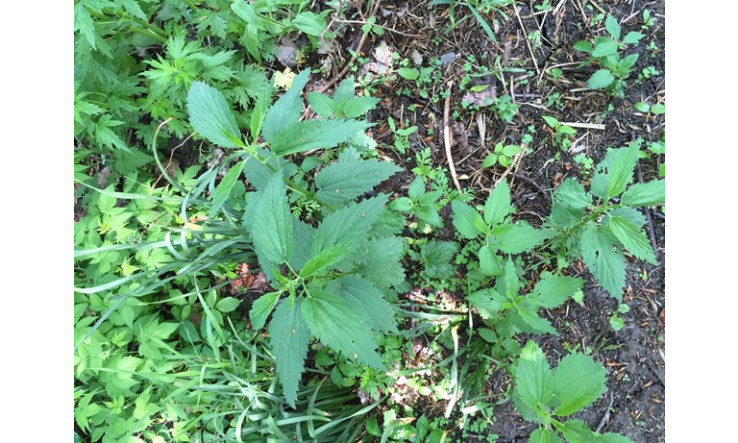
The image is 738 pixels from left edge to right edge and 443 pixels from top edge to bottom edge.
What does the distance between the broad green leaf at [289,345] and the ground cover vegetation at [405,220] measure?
39 cm

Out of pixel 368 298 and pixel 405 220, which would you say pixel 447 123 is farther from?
pixel 368 298

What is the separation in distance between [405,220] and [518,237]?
0.53m

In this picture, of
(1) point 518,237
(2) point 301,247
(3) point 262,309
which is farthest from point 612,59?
(3) point 262,309

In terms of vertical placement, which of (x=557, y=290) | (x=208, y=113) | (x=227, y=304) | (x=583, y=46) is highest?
(x=208, y=113)

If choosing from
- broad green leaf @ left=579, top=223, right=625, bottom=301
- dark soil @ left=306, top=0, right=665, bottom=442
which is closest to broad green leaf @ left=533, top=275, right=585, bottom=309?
broad green leaf @ left=579, top=223, right=625, bottom=301

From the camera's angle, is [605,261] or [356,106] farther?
[356,106]

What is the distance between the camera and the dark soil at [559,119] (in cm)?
198

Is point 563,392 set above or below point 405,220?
below

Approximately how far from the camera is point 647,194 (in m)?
1.57

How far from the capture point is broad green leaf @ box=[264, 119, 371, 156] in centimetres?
126

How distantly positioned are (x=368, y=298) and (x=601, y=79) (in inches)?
61.0

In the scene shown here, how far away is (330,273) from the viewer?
1.61 m

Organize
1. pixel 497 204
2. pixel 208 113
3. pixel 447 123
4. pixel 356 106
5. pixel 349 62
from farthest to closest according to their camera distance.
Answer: pixel 349 62
pixel 447 123
pixel 356 106
pixel 497 204
pixel 208 113

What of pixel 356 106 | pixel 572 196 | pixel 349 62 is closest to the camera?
pixel 572 196
